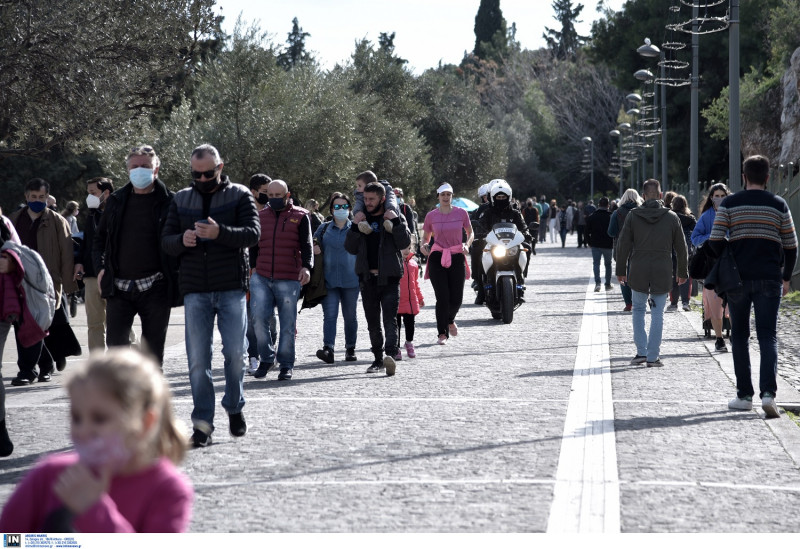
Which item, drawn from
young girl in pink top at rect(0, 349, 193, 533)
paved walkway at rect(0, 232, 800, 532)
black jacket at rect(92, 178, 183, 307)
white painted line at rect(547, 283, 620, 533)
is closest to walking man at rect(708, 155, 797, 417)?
paved walkway at rect(0, 232, 800, 532)

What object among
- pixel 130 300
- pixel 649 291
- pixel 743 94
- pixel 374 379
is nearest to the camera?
pixel 130 300

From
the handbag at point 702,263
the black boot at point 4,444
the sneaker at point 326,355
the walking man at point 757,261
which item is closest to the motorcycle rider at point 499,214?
the sneaker at point 326,355

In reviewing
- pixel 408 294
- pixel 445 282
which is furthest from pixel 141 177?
pixel 445 282

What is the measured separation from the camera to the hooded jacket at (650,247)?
10711 millimetres

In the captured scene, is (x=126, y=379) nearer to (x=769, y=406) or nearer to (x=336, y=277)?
(x=769, y=406)

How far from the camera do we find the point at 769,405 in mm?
7859

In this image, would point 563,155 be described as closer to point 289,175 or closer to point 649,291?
point 289,175

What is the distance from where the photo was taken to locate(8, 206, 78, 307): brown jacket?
10359 millimetres

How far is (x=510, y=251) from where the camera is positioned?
15281mm

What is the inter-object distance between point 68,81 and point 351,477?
11.9 metres

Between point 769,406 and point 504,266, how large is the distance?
24.9ft

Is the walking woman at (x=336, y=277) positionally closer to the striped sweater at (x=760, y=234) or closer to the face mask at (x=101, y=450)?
the striped sweater at (x=760, y=234)

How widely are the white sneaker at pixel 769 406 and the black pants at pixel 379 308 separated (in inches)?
138
